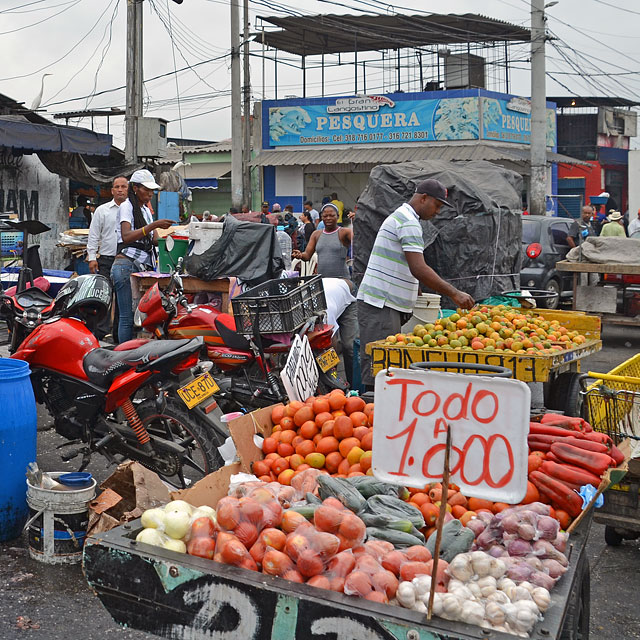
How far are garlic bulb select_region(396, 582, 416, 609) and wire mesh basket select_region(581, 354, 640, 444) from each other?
241 centimetres

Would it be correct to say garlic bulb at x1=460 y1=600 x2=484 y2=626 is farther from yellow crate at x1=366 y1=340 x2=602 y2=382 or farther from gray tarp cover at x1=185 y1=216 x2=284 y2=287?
gray tarp cover at x1=185 y1=216 x2=284 y2=287

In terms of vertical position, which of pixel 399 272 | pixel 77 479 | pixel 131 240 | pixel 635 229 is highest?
pixel 635 229

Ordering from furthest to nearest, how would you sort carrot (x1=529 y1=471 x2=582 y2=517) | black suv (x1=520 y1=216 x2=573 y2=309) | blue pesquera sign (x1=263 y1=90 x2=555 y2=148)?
blue pesquera sign (x1=263 y1=90 x2=555 y2=148)
black suv (x1=520 y1=216 x2=573 y2=309)
carrot (x1=529 y1=471 x2=582 y2=517)

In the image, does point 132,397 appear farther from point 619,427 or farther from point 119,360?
point 619,427

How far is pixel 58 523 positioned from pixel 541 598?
303cm

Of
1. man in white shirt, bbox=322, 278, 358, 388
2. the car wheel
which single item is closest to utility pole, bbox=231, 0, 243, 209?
the car wheel

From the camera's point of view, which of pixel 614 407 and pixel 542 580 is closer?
pixel 542 580

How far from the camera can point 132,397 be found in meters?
5.60

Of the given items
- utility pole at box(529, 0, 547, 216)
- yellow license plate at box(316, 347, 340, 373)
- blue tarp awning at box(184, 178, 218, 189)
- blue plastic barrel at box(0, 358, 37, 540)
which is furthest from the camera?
blue tarp awning at box(184, 178, 218, 189)

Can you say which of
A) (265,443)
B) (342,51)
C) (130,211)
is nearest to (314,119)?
(342,51)

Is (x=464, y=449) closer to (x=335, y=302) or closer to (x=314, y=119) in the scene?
(x=335, y=302)

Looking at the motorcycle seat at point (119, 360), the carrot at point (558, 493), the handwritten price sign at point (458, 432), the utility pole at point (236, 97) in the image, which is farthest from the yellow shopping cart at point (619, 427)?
the utility pole at point (236, 97)

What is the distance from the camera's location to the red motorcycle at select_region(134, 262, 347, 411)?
649 cm

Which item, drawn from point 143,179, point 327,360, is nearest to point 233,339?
point 327,360
